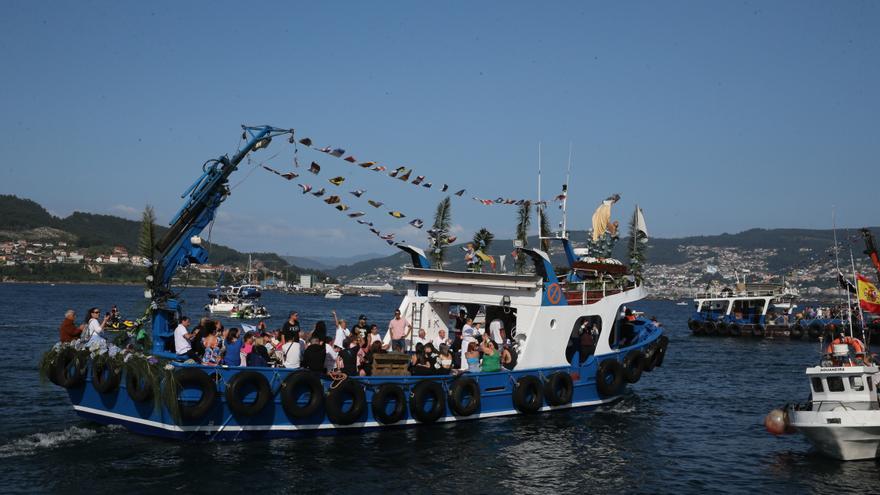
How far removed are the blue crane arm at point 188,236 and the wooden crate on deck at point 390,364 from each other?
13.5ft

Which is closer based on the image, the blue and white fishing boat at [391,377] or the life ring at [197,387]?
the life ring at [197,387]

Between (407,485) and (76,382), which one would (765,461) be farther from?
(76,382)

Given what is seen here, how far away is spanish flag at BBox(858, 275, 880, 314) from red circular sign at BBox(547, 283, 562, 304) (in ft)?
36.8

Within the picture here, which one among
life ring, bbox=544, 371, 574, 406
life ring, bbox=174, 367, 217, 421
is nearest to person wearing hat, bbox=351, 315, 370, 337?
life ring, bbox=174, 367, 217, 421

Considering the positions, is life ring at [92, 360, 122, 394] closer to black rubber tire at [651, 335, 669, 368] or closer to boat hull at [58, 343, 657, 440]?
boat hull at [58, 343, 657, 440]

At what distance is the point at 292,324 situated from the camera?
1564 cm

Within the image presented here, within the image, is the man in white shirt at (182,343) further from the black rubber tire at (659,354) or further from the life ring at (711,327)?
the life ring at (711,327)

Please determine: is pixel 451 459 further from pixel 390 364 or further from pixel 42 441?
pixel 42 441

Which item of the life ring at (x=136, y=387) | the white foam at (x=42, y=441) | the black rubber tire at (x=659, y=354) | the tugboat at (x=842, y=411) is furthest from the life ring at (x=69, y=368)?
the tugboat at (x=842, y=411)

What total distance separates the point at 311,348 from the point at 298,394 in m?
0.87

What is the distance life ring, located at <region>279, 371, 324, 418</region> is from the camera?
14.2m

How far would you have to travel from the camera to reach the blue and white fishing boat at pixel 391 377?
13703 millimetres

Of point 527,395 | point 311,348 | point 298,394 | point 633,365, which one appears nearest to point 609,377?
point 633,365

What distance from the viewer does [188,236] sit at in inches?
632
